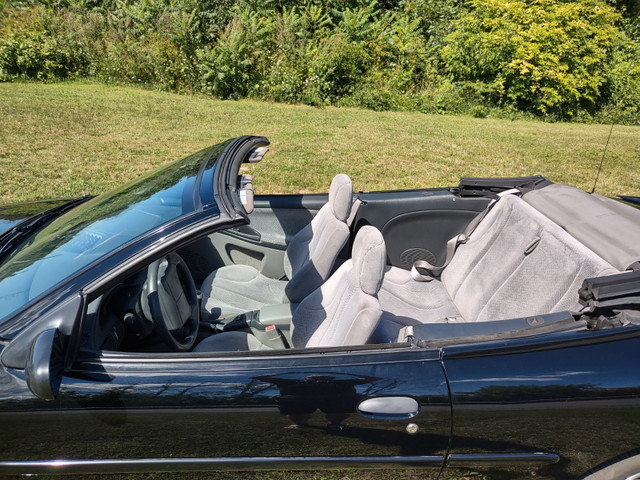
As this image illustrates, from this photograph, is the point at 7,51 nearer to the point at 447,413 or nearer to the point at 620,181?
the point at 620,181

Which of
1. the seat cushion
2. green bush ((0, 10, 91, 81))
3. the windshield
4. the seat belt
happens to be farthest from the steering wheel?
green bush ((0, 10, 91, 81))

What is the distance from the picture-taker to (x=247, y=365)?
1808 mm

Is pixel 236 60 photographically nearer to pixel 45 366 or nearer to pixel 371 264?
pixel 371 264

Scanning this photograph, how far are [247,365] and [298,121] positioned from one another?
29.2 feet

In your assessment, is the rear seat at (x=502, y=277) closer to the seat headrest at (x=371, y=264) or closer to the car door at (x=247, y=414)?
the seat headrest at (x=371, y=264)

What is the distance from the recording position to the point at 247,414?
1.78 meters

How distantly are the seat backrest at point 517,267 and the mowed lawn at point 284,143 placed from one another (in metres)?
3.70

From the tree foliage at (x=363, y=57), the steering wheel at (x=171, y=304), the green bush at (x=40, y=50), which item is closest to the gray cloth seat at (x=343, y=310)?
the steering wheel at (x=171, y=304)

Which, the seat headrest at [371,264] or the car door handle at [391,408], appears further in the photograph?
the seat headrest at [371,264]

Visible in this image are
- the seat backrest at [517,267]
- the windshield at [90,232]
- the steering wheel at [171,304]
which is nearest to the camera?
the windshield at [90,232]

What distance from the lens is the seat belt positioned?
3215mm

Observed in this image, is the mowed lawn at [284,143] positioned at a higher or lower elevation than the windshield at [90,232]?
lower

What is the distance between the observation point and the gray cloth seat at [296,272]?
2768 mm

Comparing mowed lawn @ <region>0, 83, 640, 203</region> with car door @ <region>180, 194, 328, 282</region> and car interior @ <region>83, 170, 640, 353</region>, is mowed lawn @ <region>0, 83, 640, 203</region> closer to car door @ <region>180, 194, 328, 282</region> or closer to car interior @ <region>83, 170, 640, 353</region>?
car door @ <region>180, 194, 328, 282</region>
